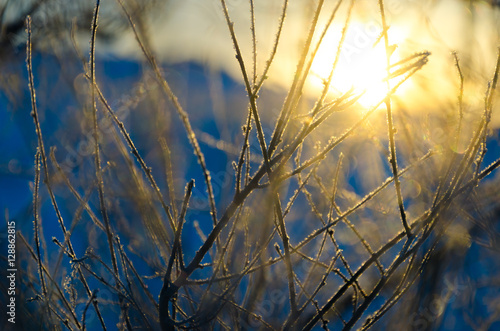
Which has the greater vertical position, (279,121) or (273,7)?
(273,7)

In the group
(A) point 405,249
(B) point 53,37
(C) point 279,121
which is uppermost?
(B) point 53,37

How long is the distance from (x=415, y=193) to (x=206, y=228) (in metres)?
2.98

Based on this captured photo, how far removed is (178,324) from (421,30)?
6.34ft

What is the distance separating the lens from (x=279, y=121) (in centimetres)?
88

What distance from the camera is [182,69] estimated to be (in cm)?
336

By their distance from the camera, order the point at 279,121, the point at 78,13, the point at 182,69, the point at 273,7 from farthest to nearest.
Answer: the point at 182,69
the point at 78,13
the point at 273,7
the point at 279,121

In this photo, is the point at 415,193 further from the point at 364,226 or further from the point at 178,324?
the point at 178,324

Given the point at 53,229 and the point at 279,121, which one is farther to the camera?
the point at 53,229

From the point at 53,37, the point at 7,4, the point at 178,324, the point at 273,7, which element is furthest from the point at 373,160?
the point at 7,4

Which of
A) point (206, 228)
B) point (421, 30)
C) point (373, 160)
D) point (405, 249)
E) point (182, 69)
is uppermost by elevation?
point (182, 69)

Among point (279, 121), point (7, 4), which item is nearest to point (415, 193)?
point (279, 121)

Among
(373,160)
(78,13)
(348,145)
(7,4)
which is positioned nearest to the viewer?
(348,145)

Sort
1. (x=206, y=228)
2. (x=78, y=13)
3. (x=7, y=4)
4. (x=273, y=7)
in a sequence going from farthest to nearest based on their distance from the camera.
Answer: (x=206, y=228) < (x=78, y=13) < (x=7, y=4) < (x=273, y=7)

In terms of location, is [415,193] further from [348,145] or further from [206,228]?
[206,228]
